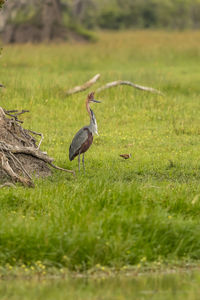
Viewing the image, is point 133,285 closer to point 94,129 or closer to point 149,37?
point 94,129

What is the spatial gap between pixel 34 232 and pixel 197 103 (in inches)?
509

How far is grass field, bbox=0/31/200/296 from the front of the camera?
317 inches

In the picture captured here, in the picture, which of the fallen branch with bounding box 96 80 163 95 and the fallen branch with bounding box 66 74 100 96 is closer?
the fallen branch with bounding box 66 74 100 96

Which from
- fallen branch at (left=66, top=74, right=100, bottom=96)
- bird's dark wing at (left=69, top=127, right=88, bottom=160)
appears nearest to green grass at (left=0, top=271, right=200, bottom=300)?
bird's dark wing at (left=69, top=127, right=88, bottom=160)

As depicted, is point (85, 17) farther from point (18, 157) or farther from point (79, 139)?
point (18, 157)

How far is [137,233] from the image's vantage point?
331 inches

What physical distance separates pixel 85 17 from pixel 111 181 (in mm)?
64717

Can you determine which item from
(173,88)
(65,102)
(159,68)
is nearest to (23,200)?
(65,102)

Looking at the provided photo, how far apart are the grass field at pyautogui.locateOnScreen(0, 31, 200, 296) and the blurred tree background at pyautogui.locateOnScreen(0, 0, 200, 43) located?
1607cm

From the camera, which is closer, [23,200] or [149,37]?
[23,200]

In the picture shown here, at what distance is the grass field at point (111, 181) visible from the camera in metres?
8.06

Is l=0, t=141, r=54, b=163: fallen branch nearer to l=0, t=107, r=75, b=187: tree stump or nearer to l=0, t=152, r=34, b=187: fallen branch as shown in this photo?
l=0, t=107, r=75, b=187: tree stump

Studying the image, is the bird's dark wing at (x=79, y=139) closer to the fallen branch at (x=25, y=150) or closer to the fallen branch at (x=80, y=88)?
the fallen branch at (x=25, y=150)

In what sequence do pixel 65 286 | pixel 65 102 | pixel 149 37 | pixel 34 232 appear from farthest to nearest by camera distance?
1. pixel 149 37
2. pixel 65 102
3. pixel 34 232
4. pixel 65 286
